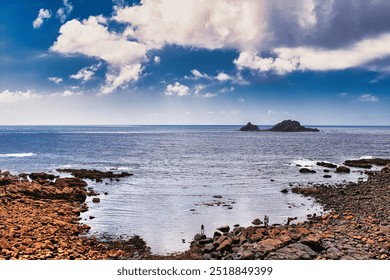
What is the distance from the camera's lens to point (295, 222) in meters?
15.5

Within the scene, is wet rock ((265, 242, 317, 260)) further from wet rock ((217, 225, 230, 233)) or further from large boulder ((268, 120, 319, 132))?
large boulder ((268, 120, 319, 132))

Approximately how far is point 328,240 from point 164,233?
6253 mm

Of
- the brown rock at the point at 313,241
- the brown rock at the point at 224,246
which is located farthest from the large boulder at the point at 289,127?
the brown rock at the point at 313,241

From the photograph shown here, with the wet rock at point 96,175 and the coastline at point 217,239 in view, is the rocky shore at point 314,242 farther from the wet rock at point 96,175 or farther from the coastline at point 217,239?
the wet rock at point 96,175

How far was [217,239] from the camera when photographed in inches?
452

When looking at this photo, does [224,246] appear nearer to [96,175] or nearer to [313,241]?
[313,241]

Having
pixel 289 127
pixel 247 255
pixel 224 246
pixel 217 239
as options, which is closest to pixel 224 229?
pixel 217 239

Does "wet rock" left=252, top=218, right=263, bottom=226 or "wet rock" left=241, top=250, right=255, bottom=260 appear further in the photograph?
"wet rock" left=252, top=218, right=263, bottom=226

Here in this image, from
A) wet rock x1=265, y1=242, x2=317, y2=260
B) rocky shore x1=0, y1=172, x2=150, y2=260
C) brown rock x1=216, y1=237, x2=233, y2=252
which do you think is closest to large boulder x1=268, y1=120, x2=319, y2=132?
rocky shore x1=0, y1=172, x2=150, y2=260

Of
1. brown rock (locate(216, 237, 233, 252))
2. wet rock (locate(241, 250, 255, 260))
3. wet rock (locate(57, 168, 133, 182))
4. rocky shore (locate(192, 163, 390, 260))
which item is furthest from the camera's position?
wet rock (locate(57, 168, 133, 182))

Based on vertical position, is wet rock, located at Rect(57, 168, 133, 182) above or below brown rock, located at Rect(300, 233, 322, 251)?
below

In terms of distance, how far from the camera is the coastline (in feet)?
30.3
